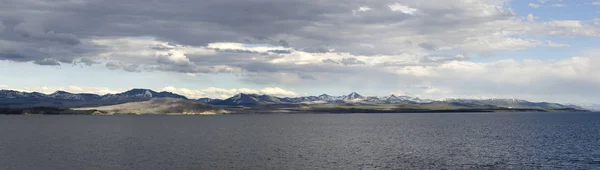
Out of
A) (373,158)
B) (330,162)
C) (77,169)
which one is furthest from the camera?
(373,158)

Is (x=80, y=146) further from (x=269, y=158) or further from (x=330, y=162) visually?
(x=330, y=162)

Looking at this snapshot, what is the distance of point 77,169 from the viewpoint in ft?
305

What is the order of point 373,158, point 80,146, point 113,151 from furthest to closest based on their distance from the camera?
point 80,146, point 113,151, point 373,158

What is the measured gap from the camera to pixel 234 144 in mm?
145375

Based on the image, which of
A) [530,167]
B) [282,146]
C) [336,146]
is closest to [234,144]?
[282,146]

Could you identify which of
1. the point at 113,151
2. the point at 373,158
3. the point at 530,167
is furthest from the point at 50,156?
the point at 530,167

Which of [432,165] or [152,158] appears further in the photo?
[152,158]

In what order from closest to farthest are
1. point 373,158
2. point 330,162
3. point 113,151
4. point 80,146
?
point 330,162
point 373,158
point 113,151
point 80,146

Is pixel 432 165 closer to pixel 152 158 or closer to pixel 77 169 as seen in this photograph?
pixel 152 158

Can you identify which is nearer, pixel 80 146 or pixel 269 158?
pixel 269 158

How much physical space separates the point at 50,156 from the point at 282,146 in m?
56.5

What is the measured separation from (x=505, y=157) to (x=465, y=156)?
828cm

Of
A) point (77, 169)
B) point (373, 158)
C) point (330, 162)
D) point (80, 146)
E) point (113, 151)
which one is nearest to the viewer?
point (77, 169)

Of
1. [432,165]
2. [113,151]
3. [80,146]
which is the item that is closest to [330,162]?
[432,165]
